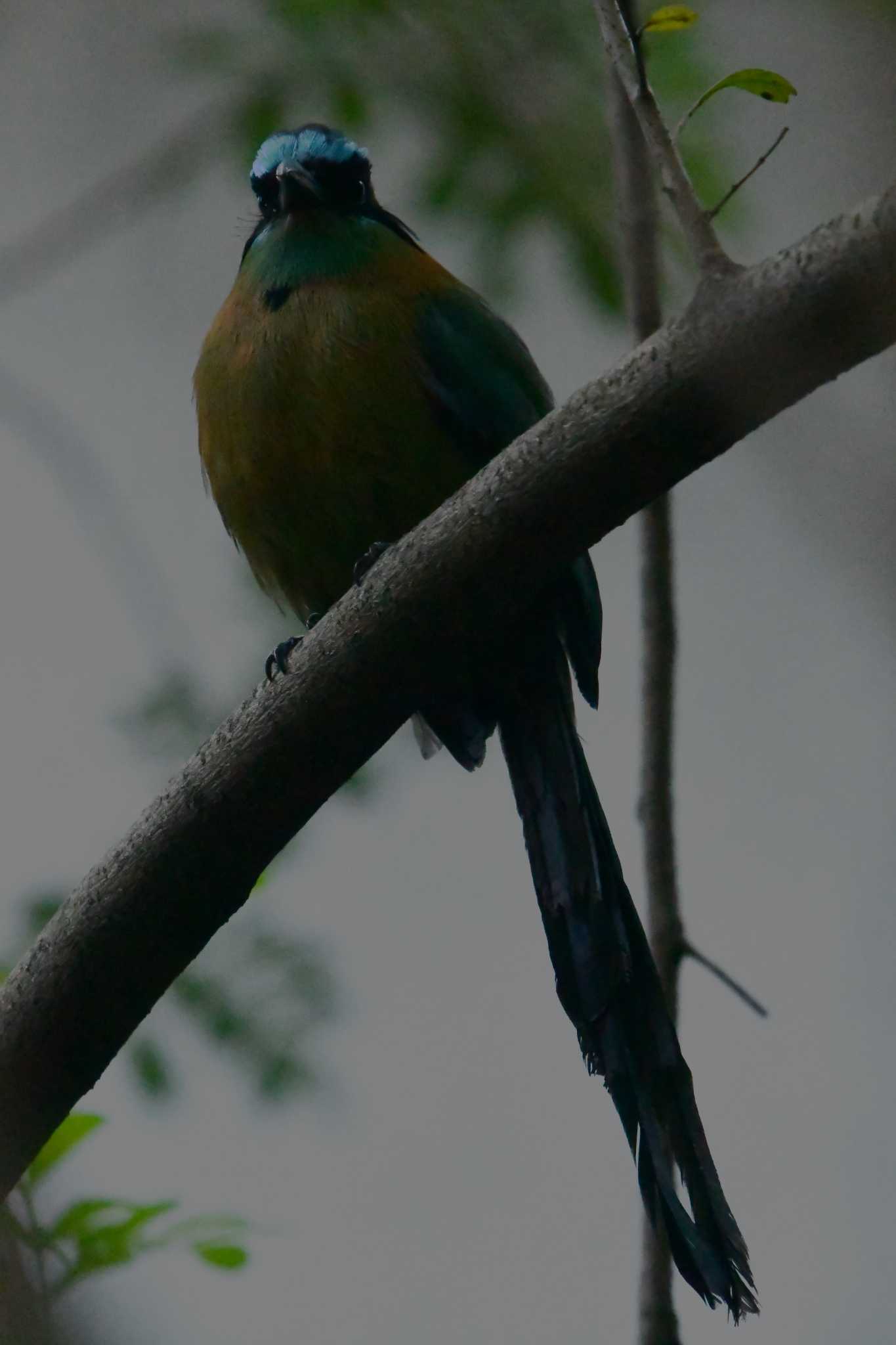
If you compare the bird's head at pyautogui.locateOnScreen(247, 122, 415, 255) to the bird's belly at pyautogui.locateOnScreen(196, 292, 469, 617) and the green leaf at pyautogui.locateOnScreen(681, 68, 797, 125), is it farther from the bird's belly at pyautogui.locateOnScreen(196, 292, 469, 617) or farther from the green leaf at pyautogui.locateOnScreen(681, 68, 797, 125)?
the green leaf at pyautogui.locateOnScreen(681, 68, 797, 125)

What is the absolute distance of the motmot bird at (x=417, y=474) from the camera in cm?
276

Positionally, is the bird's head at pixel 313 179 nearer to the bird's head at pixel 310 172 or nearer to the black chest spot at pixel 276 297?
the bird's head at pixel 310 172

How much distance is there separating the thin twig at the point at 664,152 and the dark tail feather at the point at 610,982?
1.07 metres

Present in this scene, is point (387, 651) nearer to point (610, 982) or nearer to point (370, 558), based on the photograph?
point (370, 558)

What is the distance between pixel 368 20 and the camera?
12.1 ft

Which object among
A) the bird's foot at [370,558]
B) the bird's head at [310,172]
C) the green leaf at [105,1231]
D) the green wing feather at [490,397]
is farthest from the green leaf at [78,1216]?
the bird's head at [310,172]

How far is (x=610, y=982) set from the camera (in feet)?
8.92

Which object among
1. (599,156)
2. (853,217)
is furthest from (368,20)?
(853,217)

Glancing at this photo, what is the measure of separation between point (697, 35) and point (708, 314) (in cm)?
229

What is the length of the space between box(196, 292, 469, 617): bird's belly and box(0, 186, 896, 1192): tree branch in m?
0.71

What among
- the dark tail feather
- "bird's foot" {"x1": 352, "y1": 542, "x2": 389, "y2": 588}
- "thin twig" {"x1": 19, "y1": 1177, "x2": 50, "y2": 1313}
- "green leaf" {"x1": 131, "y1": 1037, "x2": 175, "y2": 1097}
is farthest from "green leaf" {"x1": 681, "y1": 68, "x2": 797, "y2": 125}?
"green leaf" {"x1": 131, "y1": 1037, "x2": 175, "y2": 1097}

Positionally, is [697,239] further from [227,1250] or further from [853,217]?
[227,1250]

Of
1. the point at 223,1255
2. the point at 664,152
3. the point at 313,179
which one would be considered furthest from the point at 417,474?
the point at 223,1255

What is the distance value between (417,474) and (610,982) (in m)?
0.96
